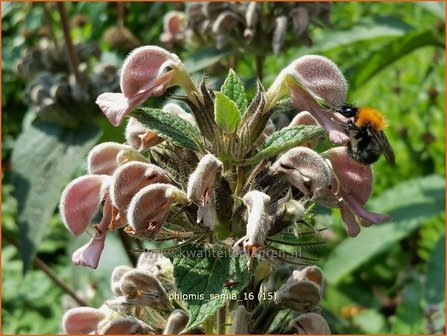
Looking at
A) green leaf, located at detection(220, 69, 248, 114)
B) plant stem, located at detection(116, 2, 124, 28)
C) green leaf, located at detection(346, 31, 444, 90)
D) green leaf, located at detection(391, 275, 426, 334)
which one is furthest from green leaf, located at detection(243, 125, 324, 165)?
plant stem, located at detection(116, 2, 124, 28)

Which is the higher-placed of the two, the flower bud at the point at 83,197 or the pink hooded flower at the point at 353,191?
the flower bud at the point at 83,197

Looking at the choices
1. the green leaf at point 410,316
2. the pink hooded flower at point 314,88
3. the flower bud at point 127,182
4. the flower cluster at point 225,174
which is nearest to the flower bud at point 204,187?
the flower cluster at point 225,174

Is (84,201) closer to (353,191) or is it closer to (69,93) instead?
(353,191)

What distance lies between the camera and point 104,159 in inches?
58.8

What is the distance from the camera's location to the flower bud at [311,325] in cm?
144

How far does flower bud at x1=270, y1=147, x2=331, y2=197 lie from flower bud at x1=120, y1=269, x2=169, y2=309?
0.38 metres

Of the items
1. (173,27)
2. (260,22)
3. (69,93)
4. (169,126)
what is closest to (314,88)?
(169,126)

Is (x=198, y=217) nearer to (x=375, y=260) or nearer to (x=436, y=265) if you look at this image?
(x=436, y=265)

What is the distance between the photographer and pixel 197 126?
4.75ft

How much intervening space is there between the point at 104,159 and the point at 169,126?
226 mm

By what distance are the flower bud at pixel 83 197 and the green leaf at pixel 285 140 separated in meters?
0.30

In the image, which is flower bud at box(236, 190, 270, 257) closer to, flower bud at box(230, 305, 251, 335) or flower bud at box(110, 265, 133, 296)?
flower bud at box(230, 305, 251, 335)

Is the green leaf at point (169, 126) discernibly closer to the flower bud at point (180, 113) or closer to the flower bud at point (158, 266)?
the flower bud at point (180, 113)

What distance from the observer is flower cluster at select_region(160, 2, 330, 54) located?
2.77 metres
